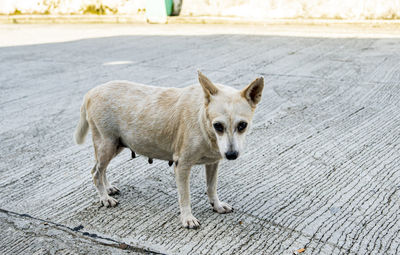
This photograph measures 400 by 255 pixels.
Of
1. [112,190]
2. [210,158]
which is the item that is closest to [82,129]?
[112,190]

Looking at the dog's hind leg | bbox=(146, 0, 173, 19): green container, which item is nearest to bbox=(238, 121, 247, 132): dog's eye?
the dog's hind leg

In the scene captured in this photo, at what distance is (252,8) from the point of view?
520 inches

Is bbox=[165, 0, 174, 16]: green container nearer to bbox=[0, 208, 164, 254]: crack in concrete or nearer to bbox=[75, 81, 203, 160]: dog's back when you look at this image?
bbox=[75, 81, 203, 160]: dog's back

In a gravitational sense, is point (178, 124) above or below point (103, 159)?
above

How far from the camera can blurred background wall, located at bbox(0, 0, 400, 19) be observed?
11680 millimetres

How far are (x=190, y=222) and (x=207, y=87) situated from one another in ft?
3.35

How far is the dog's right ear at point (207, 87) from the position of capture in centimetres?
288

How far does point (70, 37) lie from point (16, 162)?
30.4ft

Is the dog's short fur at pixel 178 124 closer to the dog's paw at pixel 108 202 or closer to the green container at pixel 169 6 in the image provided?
the dog's paw at pixel 108 202

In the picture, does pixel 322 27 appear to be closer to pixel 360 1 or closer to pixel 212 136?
pixel 360 1

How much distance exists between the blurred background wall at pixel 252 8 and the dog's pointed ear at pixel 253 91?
1026cm

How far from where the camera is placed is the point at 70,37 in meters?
12.7

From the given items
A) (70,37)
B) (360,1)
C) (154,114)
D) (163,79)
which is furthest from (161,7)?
(154,114)

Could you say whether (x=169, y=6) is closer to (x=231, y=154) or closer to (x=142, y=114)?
(x=142, y=114)
